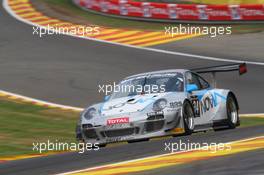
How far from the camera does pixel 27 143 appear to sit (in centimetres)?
1440

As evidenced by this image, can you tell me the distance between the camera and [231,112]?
49.4 feet

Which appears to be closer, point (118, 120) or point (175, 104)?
point (118, 120)

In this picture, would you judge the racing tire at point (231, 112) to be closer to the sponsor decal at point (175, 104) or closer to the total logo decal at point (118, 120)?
the sponsor decal at point (175, 104)

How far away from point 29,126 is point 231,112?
418cm

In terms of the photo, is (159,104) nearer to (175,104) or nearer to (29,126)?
(175,104)

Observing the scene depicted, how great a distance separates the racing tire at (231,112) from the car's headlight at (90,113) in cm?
284

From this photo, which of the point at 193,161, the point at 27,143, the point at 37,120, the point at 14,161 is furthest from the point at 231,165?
the point at 37,120

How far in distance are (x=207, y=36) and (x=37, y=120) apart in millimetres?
13113
